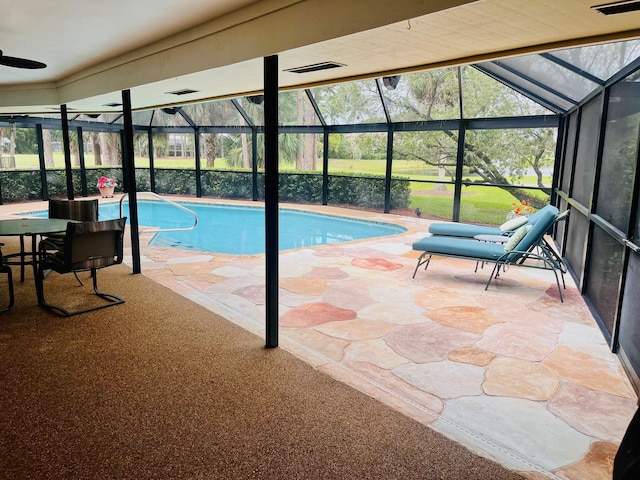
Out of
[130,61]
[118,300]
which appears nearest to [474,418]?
[118,300]

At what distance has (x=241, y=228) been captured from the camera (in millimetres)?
11125

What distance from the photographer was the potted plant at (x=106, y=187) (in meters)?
14.3

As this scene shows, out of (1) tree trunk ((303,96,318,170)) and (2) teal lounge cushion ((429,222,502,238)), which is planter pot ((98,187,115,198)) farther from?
(2) teal lounge cushion ((429,222,502,238))

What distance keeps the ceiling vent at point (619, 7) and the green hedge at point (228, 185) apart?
956cm

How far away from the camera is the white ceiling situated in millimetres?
2508

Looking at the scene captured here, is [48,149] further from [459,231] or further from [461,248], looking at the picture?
[461,248]

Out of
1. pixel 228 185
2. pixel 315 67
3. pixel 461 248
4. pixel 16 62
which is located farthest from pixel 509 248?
pixel 228 185

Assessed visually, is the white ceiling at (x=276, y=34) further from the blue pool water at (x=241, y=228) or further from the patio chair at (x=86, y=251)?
the blue pool water at (x=241, y=228)

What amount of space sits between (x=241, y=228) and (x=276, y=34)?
8221mm

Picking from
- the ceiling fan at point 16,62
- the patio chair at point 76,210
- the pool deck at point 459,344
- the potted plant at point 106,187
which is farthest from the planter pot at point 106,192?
the ceiling fan at point 16,62

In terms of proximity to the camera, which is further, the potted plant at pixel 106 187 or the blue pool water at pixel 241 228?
the potted plant at pixel 106 187

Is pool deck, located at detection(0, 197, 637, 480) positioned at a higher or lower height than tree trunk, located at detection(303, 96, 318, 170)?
lower

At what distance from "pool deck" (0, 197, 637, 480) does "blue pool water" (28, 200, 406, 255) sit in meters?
2.50

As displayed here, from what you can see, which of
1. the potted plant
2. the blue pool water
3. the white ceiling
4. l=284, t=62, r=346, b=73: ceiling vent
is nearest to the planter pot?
the potted plant
